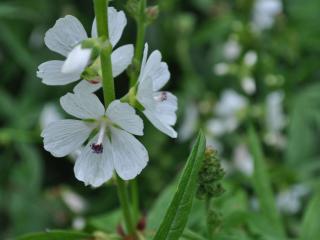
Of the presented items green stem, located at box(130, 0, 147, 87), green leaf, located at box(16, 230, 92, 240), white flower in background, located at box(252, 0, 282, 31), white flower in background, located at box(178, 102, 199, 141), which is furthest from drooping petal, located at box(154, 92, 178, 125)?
white flower in background, located at box(252, 0, 282, 31)

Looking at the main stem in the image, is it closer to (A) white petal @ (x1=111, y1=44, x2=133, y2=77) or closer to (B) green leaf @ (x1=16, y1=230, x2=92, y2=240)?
(A) white petal @ (x1=111, y1=44, x2=133, y2=77)

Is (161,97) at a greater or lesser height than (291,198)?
greater

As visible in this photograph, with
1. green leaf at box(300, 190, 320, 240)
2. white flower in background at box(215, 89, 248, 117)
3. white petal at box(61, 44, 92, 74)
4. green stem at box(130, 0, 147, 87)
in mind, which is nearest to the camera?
white petal at box(61, 44, 92, 74)

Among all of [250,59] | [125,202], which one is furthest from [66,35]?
[250,59]

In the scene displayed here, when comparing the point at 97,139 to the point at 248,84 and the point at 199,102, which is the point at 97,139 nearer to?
the point at 248,84

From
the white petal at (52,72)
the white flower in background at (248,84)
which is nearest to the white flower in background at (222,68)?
the white flower in background at (248,84)

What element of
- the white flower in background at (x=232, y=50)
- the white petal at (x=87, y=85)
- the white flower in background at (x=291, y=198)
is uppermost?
the white petal at (x=87, y=85)

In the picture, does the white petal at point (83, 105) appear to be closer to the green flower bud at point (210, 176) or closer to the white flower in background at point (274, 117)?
the green flower bud at point (210, 176)
